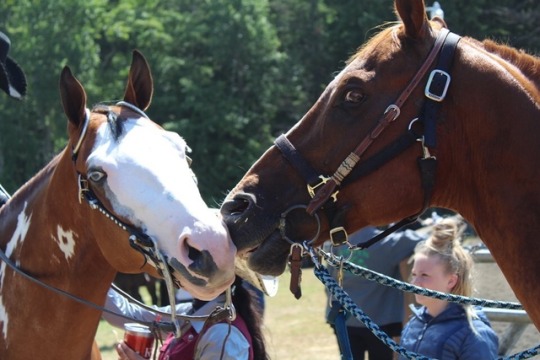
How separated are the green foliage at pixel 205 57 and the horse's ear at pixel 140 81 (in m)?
20.9

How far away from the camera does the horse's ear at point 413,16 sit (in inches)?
105

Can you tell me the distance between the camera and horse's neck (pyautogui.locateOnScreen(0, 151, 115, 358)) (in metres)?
3.41

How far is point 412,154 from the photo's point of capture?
268 cm

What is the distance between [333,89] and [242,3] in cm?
3573

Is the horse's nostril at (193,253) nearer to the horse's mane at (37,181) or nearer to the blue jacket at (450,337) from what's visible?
the horse's mane at (37,181)

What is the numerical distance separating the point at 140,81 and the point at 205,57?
34112 mm

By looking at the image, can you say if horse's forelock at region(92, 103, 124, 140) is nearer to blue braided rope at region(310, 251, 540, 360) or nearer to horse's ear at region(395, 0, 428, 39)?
blue braided rope at region(310, 251, 540, 360)

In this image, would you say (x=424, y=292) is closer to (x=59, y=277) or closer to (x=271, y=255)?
(x=271, y=255)

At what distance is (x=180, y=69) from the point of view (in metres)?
36.5

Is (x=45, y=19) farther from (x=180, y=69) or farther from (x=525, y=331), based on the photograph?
(x=525, y=331)

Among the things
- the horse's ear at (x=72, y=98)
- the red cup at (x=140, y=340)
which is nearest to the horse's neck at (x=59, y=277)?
the horse's ear at (x=72, y=98)

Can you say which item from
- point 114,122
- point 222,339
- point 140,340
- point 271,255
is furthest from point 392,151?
point 140,340

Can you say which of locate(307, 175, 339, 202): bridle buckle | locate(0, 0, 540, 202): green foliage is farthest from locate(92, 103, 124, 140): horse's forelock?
locate(0, 0, 540, 202): green foliage

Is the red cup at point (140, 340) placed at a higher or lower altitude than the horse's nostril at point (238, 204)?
lower
